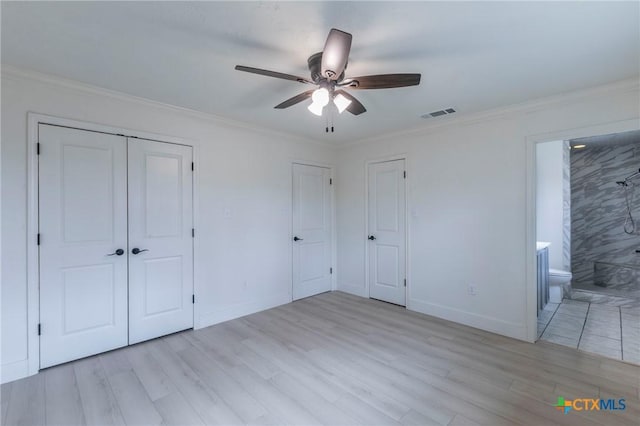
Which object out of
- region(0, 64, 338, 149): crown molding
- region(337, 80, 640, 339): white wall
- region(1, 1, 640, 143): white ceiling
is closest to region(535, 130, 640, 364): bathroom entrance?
region(337, 80, 640, 339): white wall

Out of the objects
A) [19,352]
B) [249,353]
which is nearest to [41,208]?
[19,352]

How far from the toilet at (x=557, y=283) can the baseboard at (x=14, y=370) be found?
6016mm

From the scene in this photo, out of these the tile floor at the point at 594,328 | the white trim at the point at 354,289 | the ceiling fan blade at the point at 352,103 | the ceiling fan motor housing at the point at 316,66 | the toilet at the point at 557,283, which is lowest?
the tile floor at the point at 594,328

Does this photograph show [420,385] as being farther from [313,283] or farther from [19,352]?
[19,352]

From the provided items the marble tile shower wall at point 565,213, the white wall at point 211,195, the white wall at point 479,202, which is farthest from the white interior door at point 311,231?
the marble tile shower wall at point 565,213

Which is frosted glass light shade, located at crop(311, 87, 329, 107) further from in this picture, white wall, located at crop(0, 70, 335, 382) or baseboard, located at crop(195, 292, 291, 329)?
baseboard, located at crop(195, 292, 291, 329)

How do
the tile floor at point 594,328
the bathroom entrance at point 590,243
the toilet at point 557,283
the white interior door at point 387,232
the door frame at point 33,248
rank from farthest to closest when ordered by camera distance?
the white interior door at point 387,232 → the toilet at point 557,283 → the bathroom entrance at point 590,243 → the tile floor at point 594,328 → the door frame at point 33,248

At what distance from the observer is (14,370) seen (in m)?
2.28

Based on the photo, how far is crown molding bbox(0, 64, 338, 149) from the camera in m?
2.29

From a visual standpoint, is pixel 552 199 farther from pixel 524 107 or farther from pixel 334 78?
pixel 334 78

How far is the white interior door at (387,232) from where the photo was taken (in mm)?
4105

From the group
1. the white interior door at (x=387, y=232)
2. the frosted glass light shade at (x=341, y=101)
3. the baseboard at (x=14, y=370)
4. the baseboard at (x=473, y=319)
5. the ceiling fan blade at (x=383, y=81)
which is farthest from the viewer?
the white interior door at (x=387, y=232)

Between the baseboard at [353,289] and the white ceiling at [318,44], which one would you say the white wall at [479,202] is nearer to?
the white ceiling at [318,44]

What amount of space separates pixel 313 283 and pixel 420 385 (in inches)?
101
